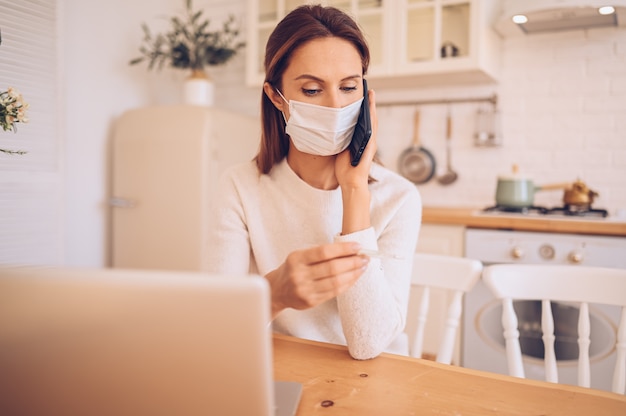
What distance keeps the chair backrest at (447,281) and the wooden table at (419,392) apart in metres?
0.31

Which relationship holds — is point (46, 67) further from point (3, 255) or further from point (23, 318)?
point (23, 318)

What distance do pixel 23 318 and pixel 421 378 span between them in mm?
550

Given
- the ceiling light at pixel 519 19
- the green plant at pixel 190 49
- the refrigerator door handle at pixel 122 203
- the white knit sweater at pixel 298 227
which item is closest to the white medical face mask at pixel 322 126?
the white knit sweater at pixel 298 227

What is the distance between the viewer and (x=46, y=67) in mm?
1663

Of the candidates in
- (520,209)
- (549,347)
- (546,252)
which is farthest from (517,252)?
(549,347)

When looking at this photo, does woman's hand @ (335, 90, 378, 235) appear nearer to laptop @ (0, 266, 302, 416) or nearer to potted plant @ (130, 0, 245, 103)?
laptop @ (0, 266, 302, 416)

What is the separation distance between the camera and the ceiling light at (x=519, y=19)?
86.1 inches

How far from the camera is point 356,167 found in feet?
3.61

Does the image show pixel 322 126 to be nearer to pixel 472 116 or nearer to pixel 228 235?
pixel 228 235

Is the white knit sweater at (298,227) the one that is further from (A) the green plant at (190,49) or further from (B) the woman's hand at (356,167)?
(A) the green plant at (190,49)

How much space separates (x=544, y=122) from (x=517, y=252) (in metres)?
0.85

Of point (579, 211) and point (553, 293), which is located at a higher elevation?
point (579, 211)

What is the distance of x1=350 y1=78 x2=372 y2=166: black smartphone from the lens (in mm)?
1105

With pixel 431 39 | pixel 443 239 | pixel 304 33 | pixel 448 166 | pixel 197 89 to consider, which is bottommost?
pixel 443 239
